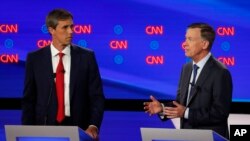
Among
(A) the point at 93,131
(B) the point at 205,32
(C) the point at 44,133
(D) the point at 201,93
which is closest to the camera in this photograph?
(C) the point at 44,133

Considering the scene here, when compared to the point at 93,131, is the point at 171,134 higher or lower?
higher

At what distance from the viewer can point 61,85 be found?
161 inches

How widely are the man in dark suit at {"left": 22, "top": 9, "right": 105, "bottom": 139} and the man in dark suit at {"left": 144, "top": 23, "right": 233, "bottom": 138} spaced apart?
402 millimetres

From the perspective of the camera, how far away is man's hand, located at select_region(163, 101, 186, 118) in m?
3.93

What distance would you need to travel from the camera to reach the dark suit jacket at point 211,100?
156 inches

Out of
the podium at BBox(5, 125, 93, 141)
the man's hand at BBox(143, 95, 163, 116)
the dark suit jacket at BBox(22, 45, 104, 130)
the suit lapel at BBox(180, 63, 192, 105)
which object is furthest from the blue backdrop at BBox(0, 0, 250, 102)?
the podium at BBox(5, 125, 93, 141)

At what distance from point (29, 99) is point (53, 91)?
163mm

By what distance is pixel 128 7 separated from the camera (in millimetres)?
5715

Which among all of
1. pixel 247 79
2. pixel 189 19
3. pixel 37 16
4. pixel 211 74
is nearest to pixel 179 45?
pixel 189 19

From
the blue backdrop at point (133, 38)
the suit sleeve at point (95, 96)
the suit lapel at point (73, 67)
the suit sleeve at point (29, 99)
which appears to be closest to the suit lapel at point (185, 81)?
the suit sleeve at point (95, 96)

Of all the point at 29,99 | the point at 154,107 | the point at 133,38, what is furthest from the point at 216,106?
the point at 133,38

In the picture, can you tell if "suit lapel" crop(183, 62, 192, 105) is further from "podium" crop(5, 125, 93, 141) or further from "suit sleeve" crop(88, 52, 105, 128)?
"podium" crop(5, 125, 93, 141)

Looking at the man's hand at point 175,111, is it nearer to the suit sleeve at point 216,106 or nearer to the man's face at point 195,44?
the suit sleeve at point 216,106

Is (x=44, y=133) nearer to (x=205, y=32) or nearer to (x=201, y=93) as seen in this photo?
(x=201, y=93)
